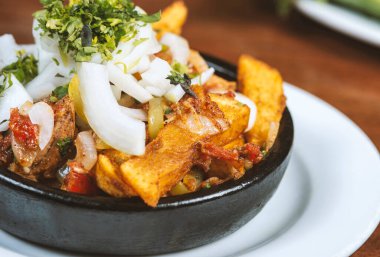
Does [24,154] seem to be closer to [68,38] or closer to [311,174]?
[68,38]

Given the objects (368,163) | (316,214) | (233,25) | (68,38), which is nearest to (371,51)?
(233,25)

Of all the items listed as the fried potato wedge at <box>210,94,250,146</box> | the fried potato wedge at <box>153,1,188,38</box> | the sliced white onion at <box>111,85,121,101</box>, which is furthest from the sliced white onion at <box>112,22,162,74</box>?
the fried potato wedge at <box>153,1,188,38</box>

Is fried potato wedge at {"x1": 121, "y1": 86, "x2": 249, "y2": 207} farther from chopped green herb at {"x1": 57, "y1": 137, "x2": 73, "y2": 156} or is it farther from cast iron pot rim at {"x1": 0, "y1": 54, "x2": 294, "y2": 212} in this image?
chopped green herb at {"x1": 57, "y1": 137, "x2": 73, "y2": 156}

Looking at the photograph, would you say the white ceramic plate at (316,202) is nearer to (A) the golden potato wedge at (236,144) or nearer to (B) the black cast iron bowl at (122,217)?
(B) the black cast iron bowl at (122,217)

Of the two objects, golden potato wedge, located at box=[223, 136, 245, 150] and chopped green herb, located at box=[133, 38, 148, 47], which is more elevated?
chopped green herb, located at box=[133, 38, 148, 47]

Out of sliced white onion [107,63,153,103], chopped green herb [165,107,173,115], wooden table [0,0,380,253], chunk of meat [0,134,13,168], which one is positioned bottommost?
wooden table [0,0,380,253]

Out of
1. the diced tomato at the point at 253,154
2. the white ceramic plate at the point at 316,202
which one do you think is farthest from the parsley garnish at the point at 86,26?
the white ceramic plate at the point at 316,202

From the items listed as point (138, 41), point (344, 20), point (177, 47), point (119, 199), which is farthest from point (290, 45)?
point (119, 199)

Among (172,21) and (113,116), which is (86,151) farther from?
(172,21)
